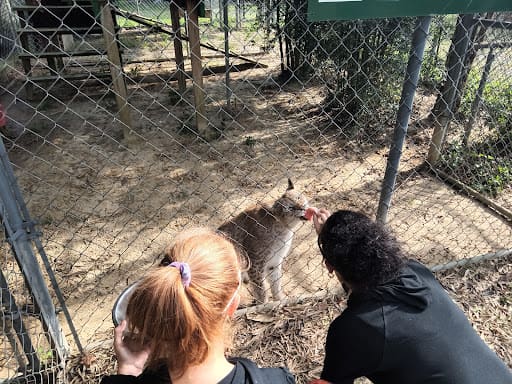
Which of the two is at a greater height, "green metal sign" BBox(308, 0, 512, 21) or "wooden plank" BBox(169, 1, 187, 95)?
"green metal sign" BBox(308, 0, 512, 21)

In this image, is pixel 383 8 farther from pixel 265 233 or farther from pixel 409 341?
pixel 265 233

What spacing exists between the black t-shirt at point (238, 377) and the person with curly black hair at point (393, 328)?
1.27 ft

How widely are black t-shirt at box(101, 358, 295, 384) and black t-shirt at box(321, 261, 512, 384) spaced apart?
1.26 ft

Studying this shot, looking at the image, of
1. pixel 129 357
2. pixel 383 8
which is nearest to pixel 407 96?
pixel 383 8

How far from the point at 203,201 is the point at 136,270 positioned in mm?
1374

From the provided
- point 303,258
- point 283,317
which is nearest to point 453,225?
point 303,258

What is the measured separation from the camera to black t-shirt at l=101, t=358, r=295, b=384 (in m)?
1.45

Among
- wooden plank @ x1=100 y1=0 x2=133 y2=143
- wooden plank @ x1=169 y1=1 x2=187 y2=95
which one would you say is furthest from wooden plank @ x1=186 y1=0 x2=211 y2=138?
wooden plank @ x1=100 y1=0 x2=133 y2=143

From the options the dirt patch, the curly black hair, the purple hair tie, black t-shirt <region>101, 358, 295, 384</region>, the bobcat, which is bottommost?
the dirt patch

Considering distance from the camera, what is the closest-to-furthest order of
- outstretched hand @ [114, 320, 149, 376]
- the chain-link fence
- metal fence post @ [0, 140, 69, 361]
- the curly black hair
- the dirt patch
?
outstretched hand @ [114, 320, 149, 376] → the curly black hair → metal fence post @ [0, 140, 69, 361] → the dirt patch → the chain-link fence

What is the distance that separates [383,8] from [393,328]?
1.70 meters

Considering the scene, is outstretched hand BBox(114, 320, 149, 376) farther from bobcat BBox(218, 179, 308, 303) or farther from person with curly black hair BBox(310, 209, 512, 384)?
bobcat BBox(218, 179, 308, 303)

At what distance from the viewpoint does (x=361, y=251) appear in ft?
6.15

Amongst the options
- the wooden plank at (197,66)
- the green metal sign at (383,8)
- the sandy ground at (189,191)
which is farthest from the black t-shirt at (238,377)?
the wooden plank at (197,66)
